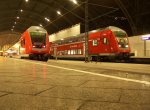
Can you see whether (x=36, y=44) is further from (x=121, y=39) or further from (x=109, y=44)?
(x=121, y=39)

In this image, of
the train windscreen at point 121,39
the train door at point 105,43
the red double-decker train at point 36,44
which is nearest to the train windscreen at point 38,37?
the red double-decker train at point 36,44

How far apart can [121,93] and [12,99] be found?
6.08ft

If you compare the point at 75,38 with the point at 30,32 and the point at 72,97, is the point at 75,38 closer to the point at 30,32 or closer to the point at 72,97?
the point at 30,32

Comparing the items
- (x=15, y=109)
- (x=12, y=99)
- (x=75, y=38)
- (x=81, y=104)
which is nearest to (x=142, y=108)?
(x=81, y=104)

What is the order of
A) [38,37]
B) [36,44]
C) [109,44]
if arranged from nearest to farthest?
[109,44] < [36,44] < [38,37]

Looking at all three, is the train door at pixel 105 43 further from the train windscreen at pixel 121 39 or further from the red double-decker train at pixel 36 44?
the red double-decker train at pixel 36 44

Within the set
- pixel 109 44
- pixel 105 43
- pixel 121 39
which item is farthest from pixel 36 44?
pixel 121 39

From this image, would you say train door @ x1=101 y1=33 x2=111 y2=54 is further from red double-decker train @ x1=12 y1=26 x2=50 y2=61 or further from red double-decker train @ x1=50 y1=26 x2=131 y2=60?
red double-decker train @ x1=12 y1=26 x2=50 y2=61

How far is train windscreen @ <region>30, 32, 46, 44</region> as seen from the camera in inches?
1036

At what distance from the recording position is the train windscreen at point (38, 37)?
2633 centimetres

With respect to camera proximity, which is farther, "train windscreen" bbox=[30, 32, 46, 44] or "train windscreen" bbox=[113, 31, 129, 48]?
"train windscreen" bbox=[30, 32, 46, 44]

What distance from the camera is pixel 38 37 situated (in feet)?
88.2

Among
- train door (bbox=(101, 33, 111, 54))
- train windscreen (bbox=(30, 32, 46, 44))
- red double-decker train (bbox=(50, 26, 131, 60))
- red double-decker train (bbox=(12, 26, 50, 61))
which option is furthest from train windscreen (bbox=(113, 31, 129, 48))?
train windscreen (bbox=(30, 32, 46, 44))

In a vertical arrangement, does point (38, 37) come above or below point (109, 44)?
above
